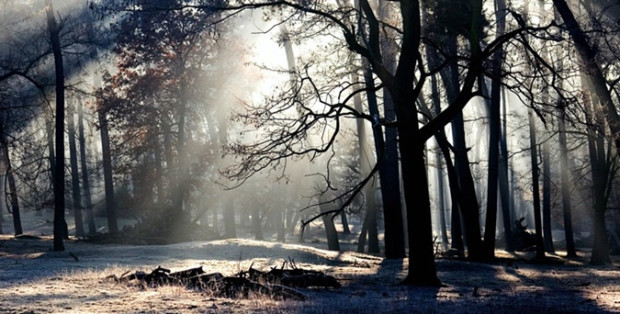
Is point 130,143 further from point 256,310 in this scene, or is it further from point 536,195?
point 256,310

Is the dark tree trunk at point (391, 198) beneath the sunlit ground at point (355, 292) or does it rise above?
above

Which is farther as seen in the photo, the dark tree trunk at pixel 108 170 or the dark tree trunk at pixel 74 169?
the dark tree trunk at pixel 74 169

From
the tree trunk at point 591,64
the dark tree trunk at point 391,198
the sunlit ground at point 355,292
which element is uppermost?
the tree trunk at point 591,64

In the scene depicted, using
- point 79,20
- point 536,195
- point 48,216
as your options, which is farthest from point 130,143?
point 48,216

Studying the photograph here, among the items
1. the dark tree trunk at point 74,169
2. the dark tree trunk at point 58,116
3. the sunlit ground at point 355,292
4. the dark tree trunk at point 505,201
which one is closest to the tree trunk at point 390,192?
the sunlit ground at point 355,292

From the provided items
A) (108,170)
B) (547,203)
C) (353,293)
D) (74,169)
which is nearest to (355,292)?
(353,293)

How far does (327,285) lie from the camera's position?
1407cm

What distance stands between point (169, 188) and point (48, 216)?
118ft

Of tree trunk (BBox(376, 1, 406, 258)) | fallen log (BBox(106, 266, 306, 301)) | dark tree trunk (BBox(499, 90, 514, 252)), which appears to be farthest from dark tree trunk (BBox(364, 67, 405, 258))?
dark tree trunk (BBox(499, 90, 514, 252))

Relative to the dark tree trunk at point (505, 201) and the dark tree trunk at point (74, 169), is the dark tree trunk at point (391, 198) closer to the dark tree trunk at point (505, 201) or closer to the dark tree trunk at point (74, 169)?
the dark tree trunk at point (505, 201)

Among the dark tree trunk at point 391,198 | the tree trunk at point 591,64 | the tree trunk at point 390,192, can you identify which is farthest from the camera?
the dark tree trunk at point 391,198

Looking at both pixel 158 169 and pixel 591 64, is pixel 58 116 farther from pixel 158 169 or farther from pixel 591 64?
pixel 591 64

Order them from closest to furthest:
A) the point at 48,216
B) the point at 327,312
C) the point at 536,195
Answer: the point at 327,312 < the point at 536,195 < the point at 48,216

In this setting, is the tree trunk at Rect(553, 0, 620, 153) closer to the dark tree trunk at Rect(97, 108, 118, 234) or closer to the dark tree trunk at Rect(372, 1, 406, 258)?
the dark tree trunk at Rect(372, 1, 406, 258)
